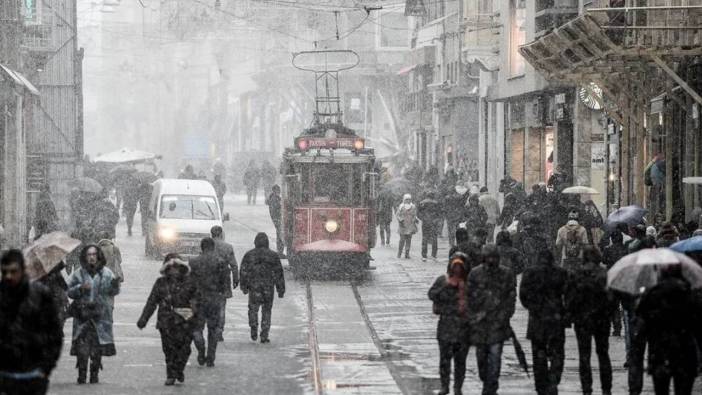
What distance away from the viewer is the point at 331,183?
31469mm

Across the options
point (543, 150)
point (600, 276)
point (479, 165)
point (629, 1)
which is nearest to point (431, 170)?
point (543, 150)

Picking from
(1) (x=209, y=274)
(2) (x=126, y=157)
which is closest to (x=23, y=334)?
(1) (x=209, y=274)

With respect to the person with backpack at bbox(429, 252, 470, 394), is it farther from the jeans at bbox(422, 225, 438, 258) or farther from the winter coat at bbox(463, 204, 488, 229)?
the jeans at bbox(422, 225, 438, 258)

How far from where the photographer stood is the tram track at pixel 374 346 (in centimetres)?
1669

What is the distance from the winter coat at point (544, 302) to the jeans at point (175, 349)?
3623mm

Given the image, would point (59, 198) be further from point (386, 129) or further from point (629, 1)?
point (386, 129)

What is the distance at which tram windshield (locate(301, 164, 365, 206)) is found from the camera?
3134 centimetres

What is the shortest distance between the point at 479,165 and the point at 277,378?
137 feet

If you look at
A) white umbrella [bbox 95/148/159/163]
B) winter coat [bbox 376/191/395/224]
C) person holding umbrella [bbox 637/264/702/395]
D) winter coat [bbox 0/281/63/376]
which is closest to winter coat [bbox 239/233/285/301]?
person holding umbrella [bbox 637/264/702/395]

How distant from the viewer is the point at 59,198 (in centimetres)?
4728

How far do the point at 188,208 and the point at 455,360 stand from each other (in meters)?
22.1

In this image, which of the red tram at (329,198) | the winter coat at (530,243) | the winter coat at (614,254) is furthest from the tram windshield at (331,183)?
the winter coat at (614,254)

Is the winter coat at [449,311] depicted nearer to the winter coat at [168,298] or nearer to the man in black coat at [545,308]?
the man in black coat at [545,308]

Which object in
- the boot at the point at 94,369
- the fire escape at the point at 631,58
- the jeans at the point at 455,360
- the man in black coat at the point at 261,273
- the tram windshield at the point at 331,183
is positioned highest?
the fire escape at the point at 631,58
